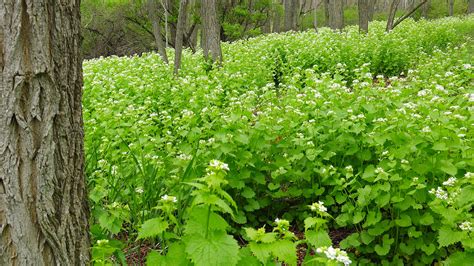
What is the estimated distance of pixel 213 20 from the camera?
34.1 ft

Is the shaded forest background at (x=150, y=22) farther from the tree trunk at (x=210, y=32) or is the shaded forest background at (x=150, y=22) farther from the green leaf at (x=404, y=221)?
the green leaf at (x=404, y=221)

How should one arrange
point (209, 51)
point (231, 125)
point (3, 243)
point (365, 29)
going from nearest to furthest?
point (3, 243) < point (231, 125) < point (209, 51) < point (365, 29)

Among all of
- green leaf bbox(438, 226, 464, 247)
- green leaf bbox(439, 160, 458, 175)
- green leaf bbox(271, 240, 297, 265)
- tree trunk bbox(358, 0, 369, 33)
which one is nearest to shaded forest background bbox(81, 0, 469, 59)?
tree trunk bbox(358, 0, 369, 33)

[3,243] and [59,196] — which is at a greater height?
[59,196]

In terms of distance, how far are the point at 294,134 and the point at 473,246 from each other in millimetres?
1828

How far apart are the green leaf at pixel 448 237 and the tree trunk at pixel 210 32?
8105mm

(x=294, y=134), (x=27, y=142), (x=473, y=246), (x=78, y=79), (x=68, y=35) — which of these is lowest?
(x=473, y=246)

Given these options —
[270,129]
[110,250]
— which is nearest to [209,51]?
[270,129]

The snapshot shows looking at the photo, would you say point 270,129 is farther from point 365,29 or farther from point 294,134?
point 365,29

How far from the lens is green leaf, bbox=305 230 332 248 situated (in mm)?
2124

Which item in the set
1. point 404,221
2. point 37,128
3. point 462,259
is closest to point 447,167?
point 404,221

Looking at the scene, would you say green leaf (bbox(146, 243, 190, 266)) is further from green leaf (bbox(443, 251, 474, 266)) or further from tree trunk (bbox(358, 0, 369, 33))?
tree trunk (bbox(358, 0, 369, 33))

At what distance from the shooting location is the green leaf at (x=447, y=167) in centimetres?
286

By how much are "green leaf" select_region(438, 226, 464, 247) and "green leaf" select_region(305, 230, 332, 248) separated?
76 cm
